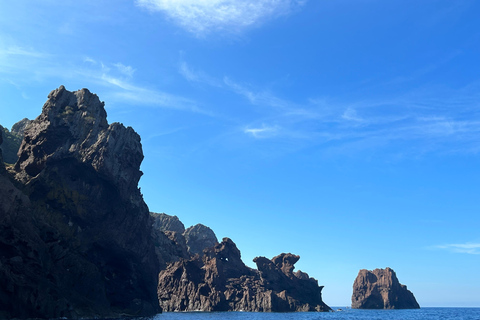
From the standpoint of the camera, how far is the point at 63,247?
2852 inches

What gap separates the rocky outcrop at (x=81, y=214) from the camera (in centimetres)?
6066

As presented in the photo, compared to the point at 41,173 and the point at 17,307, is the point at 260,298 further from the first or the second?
the point at 17,307

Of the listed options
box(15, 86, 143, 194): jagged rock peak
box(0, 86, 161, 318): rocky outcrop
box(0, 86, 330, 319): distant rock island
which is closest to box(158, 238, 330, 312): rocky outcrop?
box(0, 86, 161, 318): rocky outcrop

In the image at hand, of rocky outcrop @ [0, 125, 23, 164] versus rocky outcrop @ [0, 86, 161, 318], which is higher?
rocky outcrop @ [0, 125, 23, 164]

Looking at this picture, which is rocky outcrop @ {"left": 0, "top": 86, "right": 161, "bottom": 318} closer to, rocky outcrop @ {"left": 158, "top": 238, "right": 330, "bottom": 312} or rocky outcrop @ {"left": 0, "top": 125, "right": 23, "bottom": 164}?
rocky outcrop @ {"left": 0, "top": 125, "right": 23, "bottom": 164}

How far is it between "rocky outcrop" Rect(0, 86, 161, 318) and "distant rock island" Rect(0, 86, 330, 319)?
0.23m

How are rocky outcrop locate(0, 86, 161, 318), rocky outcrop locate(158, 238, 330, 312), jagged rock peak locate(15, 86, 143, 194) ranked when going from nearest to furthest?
rocky outcrop locate(0, 86, 161, 318) → jagged rock peak locate(15, 86, 143, 194) → rocky outcrop locate(158, 238, 330, 312)

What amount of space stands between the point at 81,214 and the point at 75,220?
1999 millimetres

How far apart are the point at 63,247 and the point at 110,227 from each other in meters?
24.5

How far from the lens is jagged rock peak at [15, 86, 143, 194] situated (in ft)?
305

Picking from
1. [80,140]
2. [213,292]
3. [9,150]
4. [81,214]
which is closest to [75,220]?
[81,214]

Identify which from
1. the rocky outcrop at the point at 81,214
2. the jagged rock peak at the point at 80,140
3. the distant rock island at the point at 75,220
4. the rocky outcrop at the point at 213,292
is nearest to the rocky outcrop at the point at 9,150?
the distant rock island at the point at 75,220

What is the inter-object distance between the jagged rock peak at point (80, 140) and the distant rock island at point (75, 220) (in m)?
0.26

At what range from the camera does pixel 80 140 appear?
323ft
